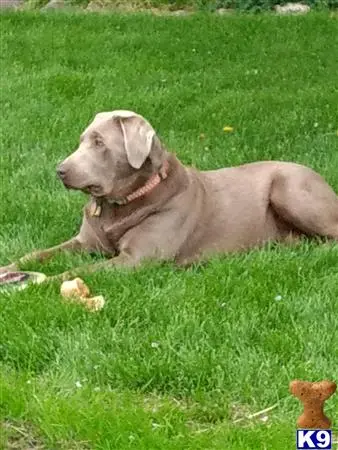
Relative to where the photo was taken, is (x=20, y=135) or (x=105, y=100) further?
(x=105, y=100)

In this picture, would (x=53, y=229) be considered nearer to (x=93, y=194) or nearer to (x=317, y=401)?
(x=93, y=194)

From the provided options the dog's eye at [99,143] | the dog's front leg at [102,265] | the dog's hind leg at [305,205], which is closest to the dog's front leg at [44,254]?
the dog's front leg at [102,265]

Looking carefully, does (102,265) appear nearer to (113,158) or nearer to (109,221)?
(109,221)

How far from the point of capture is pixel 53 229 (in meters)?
5.99

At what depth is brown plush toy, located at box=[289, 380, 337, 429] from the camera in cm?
288

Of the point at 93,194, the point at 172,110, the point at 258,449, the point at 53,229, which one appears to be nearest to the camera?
the point at 258,449

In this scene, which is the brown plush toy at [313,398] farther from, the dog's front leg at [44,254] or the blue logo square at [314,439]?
the dog's front leg at [44,254]

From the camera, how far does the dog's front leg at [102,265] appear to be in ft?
16.8

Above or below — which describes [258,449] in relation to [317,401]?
below

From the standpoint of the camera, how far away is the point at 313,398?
2.91 m

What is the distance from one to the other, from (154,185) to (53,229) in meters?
0.70

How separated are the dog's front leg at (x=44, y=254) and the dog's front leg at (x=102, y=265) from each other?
304 millimetres

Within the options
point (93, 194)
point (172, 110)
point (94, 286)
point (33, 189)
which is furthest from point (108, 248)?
point (172, 110)

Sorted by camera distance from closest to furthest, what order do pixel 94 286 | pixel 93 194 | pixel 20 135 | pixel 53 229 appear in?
1. pixel 94 286
2. pixel 93 194
3. pixel 53 229
4. pixel 20 135
